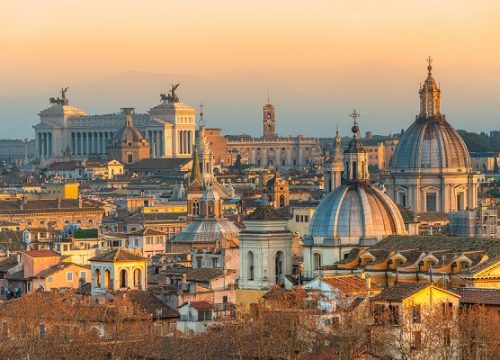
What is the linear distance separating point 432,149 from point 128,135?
333ft

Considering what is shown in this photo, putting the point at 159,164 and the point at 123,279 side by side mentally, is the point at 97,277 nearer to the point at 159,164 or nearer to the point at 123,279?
the point at 123,279

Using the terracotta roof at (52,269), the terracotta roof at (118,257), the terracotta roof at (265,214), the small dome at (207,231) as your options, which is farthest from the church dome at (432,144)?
the terracotta roof at (118,257)

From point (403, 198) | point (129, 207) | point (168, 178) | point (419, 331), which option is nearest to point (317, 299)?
point (419, 331)

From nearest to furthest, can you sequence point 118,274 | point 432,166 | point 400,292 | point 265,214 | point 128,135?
point 400,292 → point 118,274 → point 265,214 → point 432,166 → point 128,135

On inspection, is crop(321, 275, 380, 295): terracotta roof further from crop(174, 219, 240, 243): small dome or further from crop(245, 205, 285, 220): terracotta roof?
crop(174, 219, 240, 243): small dome

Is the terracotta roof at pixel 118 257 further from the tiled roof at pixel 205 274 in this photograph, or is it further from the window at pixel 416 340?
the window at pixel 416 340

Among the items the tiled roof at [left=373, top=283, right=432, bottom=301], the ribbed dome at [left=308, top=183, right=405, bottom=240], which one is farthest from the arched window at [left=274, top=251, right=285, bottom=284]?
the tiled roof at [left=373, top=283, right=432, bottom=301]

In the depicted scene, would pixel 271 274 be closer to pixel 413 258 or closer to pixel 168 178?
pixel 413 258

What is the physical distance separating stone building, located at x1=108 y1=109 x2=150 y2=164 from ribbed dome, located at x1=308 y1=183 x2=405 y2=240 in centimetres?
12589

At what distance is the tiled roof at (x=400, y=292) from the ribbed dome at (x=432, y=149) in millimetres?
42404

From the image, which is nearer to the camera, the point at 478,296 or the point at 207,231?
the point at 478,296

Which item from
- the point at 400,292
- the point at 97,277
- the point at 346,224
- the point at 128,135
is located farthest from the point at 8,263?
the point at 128,135

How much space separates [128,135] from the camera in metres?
195

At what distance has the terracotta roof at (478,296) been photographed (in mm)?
52531
